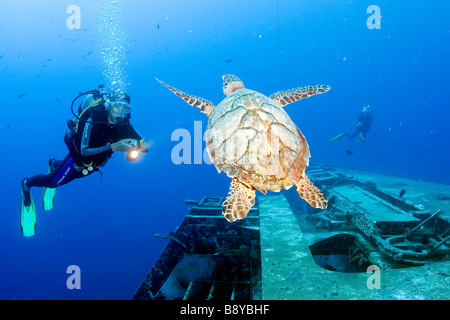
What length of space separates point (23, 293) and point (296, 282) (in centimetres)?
3609

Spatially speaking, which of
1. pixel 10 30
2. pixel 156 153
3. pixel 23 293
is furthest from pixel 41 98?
pixel 23 293

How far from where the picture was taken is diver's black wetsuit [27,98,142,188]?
538cm

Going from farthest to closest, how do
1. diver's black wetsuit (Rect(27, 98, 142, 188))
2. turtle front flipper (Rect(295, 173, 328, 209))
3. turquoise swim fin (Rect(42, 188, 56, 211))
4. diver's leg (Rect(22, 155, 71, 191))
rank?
turquoise swim fin (Rect(42, 188, 56, 211)) < diver's leg (Rect(22, 155, 71, 191)) < diver's black wetsuit (Rect(27, 98, 142, 188)) < turtle front flipper (Rect(295, 173, 328, 209))

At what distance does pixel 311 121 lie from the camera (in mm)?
118562

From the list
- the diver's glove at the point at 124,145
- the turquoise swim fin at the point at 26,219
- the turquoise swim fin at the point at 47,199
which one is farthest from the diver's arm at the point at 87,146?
the turquoise swim fin at the point at 47,199

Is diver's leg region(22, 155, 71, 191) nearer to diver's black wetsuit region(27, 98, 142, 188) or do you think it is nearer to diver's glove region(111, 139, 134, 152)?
diver's black wetsuit region(27, 98, 142, 188)

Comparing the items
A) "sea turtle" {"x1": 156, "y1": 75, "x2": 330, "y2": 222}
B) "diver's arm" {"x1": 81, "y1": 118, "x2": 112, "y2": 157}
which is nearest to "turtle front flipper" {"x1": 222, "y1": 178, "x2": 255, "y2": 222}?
"sea turtle" {"x1": 156, "y1": 75, "x2": 330, "y2": 222}

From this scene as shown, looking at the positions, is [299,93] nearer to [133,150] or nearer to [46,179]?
[133,150]

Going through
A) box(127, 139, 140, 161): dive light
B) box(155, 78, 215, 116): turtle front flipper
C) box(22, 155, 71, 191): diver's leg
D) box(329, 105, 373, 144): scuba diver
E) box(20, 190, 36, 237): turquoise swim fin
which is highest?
box(329, 105, 373, 144): scuba diver

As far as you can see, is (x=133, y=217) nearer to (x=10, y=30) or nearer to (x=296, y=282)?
(x=296, y=282)

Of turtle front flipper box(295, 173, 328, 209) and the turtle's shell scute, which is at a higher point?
the turtle's shell scute

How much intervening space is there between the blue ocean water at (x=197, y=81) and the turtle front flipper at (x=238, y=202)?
1650 inches

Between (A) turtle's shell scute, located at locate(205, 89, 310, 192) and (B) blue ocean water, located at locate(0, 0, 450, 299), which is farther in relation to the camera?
(B) blue ocean water, located at locate(0, 0, 450, 299)

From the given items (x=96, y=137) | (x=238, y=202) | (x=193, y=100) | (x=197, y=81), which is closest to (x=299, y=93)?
(x=193, y=100)
